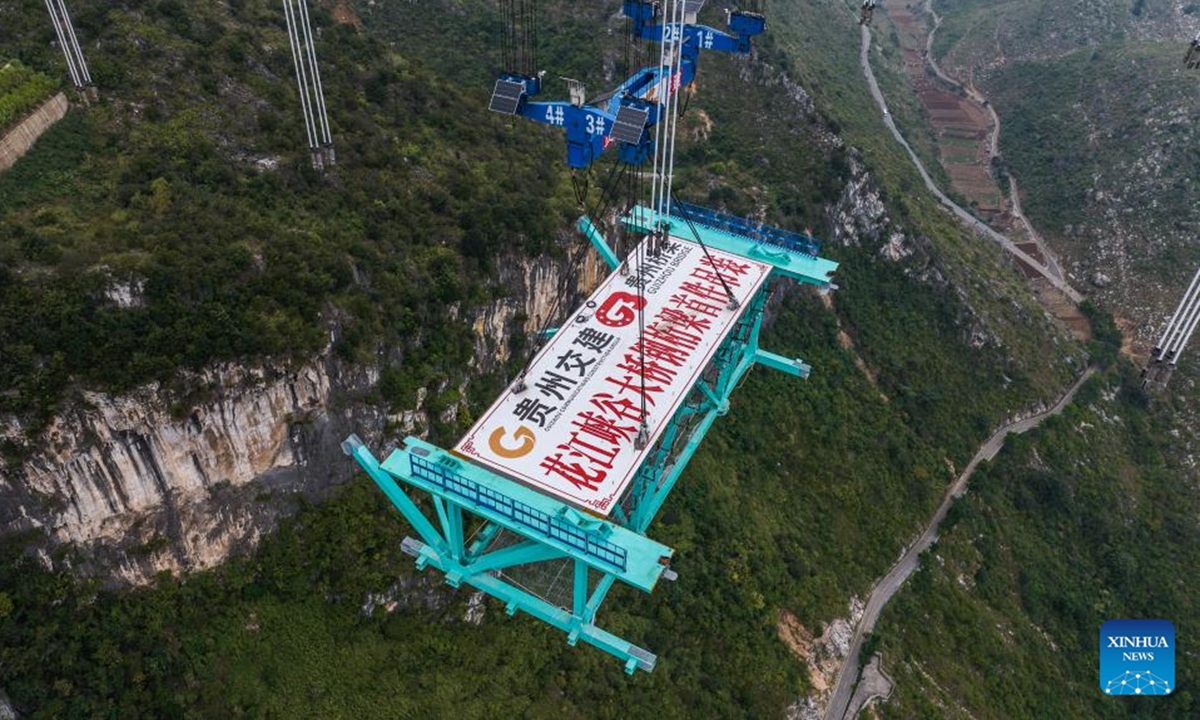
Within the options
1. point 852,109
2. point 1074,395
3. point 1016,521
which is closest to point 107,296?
point 1016,521

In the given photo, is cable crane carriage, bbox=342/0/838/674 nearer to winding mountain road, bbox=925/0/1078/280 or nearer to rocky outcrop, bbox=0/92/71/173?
rocky outcrop, bbox=0/92/71/173

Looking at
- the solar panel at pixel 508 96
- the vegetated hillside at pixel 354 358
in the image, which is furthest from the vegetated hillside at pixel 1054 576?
the solar panel at pixel 508 96

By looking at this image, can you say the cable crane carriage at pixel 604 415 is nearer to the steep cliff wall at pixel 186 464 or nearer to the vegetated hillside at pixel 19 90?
the steep cliff wall at pixel 186 464

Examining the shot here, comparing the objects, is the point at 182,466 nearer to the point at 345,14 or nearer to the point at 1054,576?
the point at 345,14

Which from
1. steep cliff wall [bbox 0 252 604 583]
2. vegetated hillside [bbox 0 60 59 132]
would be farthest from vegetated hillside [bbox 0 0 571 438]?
vegetated hillside [bbox 0 60 59 132]

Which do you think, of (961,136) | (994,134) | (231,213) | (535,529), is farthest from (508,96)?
(994,134)

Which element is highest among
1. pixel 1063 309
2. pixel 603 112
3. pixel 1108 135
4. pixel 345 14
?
pixel 345 14
